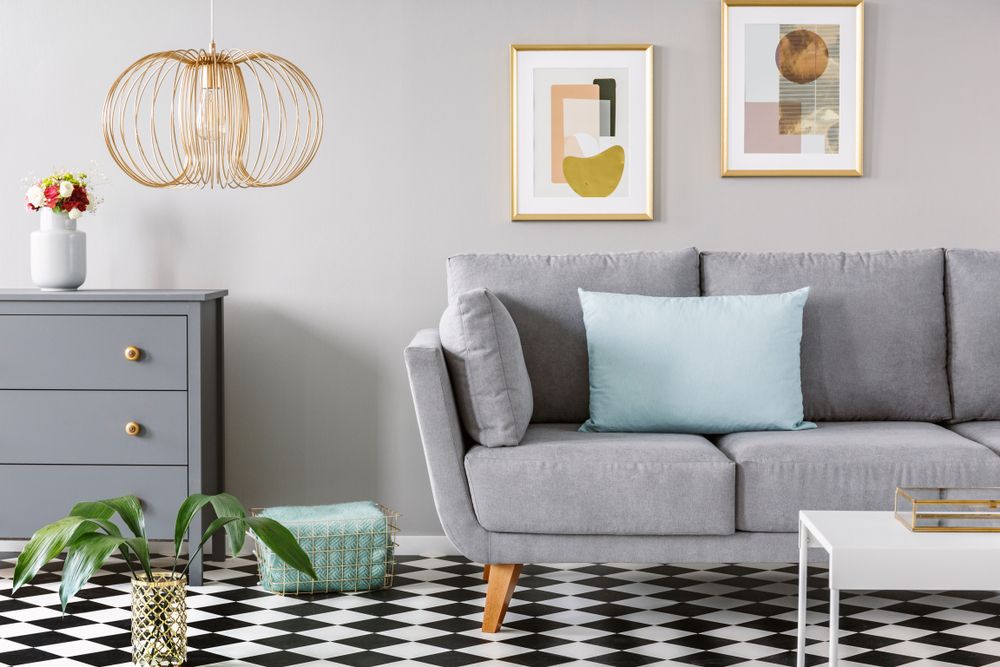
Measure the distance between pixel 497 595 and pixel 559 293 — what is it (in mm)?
970

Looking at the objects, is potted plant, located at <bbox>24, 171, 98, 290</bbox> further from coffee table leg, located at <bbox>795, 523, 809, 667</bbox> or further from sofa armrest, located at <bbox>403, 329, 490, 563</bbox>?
coffee table leg, located at <bbox>795, 523, 809, 667</bbox>

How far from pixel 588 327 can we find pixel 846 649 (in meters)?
1.11

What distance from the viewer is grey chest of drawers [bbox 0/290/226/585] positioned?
10.4 feet

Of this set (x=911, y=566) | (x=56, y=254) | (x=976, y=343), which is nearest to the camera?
(x=911, y=566)

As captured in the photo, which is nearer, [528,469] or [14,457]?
[528,469]

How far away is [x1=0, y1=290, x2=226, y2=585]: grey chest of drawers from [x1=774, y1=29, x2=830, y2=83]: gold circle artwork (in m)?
2.02

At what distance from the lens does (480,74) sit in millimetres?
3619

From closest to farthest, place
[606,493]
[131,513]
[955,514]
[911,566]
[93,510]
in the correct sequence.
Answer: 1. [911,566]
2. [955,514]
3. [93,510]
4. [131,513]
5. [606,493]

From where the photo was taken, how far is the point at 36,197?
333 centimetres

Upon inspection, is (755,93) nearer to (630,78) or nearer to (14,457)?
(630,78)

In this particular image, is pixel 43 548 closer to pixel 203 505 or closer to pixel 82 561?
pixel 82 561

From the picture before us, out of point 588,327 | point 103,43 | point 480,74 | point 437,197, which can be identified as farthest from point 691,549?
point 103,43

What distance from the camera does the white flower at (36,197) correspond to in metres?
3.33

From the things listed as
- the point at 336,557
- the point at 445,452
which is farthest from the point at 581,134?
the point at 336,557
